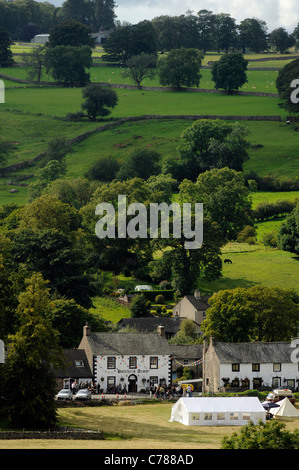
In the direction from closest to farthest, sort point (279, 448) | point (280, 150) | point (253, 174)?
point (279, 448) → point (253, 174) → point (280, 150)

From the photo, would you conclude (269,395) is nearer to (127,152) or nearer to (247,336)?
(247,336)

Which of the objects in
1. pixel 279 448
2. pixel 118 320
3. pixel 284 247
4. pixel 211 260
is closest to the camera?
pixel 279 448

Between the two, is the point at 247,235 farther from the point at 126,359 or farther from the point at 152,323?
the point at 126,359

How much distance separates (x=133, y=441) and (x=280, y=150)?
403ft

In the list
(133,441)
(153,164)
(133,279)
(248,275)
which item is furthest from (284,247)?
(133,441)

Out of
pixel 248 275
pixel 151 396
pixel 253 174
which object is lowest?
pixel 151 396

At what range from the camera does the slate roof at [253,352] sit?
8938 centimetres

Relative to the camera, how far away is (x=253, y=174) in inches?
6639

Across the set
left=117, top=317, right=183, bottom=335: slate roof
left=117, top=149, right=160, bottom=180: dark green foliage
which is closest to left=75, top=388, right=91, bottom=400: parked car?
left=117, top=317, right=183, bottom=335: slate roof

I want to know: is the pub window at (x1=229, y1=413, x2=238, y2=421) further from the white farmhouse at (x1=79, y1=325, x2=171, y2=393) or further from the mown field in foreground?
the white farmhouse at (x1=79, y1=325, x2=171, y2=393)

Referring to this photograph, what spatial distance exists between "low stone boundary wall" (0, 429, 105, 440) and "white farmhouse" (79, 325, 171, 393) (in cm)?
2326

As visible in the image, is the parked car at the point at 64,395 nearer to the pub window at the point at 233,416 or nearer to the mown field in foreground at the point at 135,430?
the mown field in foreground at the point at 135,430

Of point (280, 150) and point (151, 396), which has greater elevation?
point (280, 150)

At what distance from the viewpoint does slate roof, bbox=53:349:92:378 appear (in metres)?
88.6
